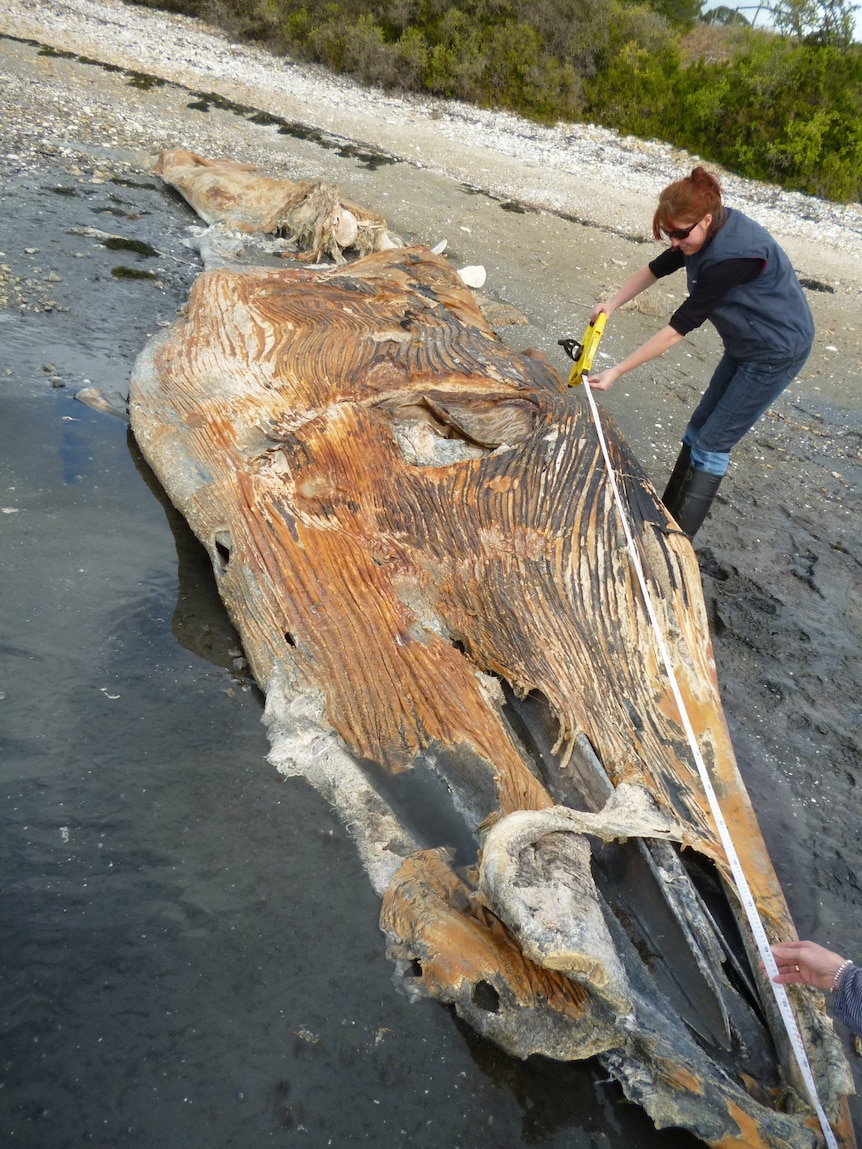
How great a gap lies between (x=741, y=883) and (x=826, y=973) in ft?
1.22

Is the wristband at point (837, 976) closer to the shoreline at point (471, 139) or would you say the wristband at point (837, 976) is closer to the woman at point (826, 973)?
the woman at point (826, 973)

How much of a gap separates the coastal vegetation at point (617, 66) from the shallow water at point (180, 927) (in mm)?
17101

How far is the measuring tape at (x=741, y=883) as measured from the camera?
6.88ft

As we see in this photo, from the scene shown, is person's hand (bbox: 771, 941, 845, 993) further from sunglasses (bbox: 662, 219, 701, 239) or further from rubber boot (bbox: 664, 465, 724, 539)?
sunglasses (bbox: 662, 219, 701, 239)

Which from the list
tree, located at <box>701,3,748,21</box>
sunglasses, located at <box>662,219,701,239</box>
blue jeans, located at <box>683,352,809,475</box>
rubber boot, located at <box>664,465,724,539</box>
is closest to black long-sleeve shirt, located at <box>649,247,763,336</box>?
sunglasses, located at <box>662,219,701,239</box>

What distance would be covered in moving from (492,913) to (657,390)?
6.01m

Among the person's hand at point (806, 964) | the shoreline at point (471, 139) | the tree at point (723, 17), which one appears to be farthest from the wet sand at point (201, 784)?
the tree at point (723, 17)

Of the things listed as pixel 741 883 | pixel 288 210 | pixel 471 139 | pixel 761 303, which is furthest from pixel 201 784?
pixel 471 139

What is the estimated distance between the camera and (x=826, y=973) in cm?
216

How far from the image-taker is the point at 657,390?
24.3 feet

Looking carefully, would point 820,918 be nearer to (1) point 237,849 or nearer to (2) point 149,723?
(1) point 237,849

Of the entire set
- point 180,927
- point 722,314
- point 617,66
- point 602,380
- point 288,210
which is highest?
point 617,66

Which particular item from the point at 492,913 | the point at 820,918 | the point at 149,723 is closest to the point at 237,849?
the point at 149,723

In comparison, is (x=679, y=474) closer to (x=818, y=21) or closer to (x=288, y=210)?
(x=288, y=210)
